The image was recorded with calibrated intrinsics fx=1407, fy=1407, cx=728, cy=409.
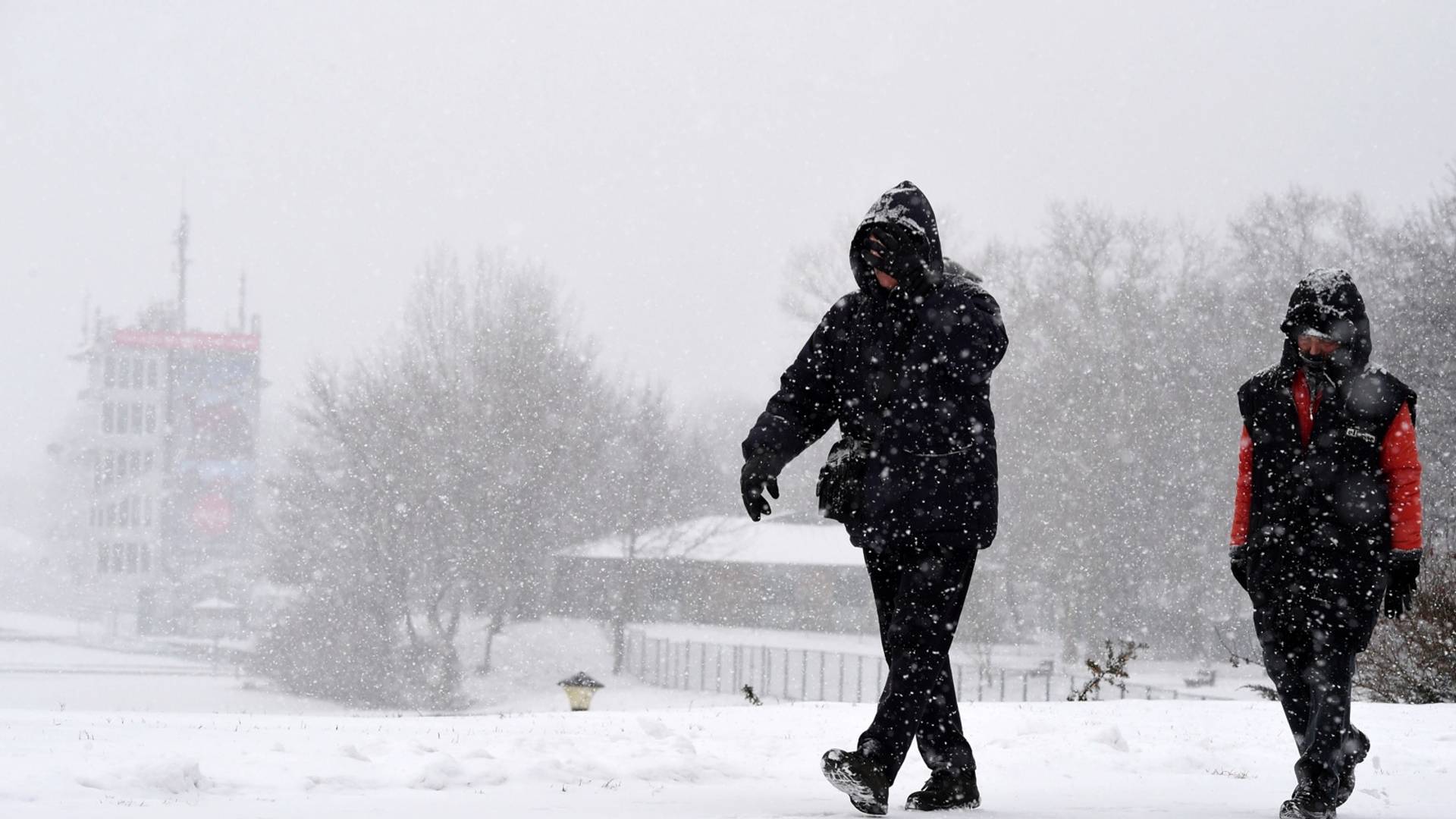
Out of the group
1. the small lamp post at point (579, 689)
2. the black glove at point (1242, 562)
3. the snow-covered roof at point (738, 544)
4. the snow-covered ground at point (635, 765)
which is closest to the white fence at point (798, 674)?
the snow-covered roof at point (738, 544)

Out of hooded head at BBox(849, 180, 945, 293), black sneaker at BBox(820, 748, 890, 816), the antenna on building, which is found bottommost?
black sneaker at BBox(820, 748, 890, 816)

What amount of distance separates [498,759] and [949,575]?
1.91 metres

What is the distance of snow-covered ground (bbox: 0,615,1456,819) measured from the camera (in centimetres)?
392

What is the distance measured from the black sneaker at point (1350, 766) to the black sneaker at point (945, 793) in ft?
3.66

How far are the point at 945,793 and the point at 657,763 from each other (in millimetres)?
1448

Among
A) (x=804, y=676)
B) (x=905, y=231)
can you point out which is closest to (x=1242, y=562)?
(x=905, y=231)

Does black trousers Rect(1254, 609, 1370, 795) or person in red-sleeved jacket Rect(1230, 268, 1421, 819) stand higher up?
person in red-sleeved jacket Rect(1230, 268, 1421, 819)

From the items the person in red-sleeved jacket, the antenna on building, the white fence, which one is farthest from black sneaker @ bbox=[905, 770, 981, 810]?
the antenna on building

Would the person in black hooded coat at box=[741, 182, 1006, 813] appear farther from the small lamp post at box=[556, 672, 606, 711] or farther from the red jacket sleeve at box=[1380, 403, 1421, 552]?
the small lamp post at box=[556, 672, 606, 711]

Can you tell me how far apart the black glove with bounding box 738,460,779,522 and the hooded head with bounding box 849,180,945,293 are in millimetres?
616

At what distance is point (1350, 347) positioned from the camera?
14.3ft

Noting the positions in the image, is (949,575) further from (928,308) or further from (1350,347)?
(1350,347)

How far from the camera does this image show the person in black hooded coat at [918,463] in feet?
12.9

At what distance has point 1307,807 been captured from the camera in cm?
395
